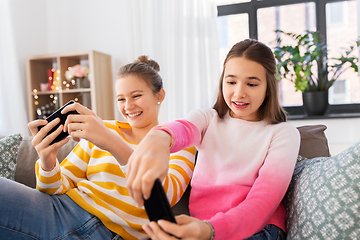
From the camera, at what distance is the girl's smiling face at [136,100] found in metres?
1.22

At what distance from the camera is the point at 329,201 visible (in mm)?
750

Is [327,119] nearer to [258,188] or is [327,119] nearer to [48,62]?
[258,188]

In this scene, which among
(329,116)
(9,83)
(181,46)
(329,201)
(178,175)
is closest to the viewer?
(329,201)

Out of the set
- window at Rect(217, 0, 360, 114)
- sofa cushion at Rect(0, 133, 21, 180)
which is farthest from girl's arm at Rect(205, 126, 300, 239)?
window at Rect(217, 0, 360, 114)

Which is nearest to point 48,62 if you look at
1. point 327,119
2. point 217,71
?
point 217,71

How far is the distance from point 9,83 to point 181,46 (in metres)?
1.70

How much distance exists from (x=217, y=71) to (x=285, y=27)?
2.83ft

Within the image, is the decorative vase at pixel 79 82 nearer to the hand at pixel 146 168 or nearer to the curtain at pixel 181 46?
the curtain at pixel 181 46

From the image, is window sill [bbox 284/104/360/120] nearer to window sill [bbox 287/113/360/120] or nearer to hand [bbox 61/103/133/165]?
window sill [bbox 287/113/360/120]

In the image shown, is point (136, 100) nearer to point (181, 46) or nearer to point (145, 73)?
point (145, 73)

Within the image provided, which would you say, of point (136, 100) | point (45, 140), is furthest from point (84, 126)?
point (136, 100)

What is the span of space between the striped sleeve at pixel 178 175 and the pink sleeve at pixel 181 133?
0.49ft

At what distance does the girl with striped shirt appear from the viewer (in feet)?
2.88

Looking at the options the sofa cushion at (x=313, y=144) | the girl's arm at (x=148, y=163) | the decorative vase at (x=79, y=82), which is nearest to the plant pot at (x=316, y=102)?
the sofa cushion at (x=313, y=144)
